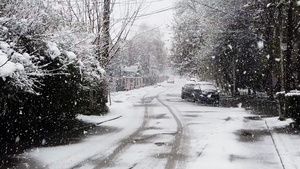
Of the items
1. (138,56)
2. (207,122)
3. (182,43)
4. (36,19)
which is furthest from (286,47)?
(138,56)

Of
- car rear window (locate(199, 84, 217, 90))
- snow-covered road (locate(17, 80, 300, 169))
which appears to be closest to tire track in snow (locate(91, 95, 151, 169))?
snow-covered road (locate(17, 80, 300, 169))

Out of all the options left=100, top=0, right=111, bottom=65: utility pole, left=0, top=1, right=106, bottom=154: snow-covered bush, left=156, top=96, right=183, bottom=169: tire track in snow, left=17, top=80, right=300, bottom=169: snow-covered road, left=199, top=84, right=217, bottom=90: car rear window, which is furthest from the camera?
left=199, top=84, right=217, bottom=90: car rear window

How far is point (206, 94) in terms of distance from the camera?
26500 mm

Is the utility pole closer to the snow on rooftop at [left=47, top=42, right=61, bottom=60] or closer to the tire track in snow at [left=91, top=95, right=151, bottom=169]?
the tire track in snow at [left=91, top=95, right=151, bottom=169]

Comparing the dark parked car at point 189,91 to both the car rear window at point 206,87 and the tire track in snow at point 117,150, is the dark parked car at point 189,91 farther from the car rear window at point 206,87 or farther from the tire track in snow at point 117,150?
the tire track in snow at point 117,150

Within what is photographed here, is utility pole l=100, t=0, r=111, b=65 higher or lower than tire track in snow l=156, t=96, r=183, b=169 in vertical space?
higher

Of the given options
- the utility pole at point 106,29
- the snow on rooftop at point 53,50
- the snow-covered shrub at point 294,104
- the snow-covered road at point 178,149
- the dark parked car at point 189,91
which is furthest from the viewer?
the dark parked car at point 189,91

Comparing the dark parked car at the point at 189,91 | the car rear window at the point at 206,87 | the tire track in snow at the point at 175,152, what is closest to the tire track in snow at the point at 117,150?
the tire track in snow at the point at 175,152

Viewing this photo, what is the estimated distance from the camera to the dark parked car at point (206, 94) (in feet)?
86.4

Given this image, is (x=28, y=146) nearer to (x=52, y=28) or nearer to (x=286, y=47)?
(x=52, y=28)

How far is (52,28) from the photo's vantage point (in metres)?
11.1

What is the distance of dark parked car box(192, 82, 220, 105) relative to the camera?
86.4 feet

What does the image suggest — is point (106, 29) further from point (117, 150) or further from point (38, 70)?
point (117, 150)

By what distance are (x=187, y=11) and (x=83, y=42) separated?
1041 inches
